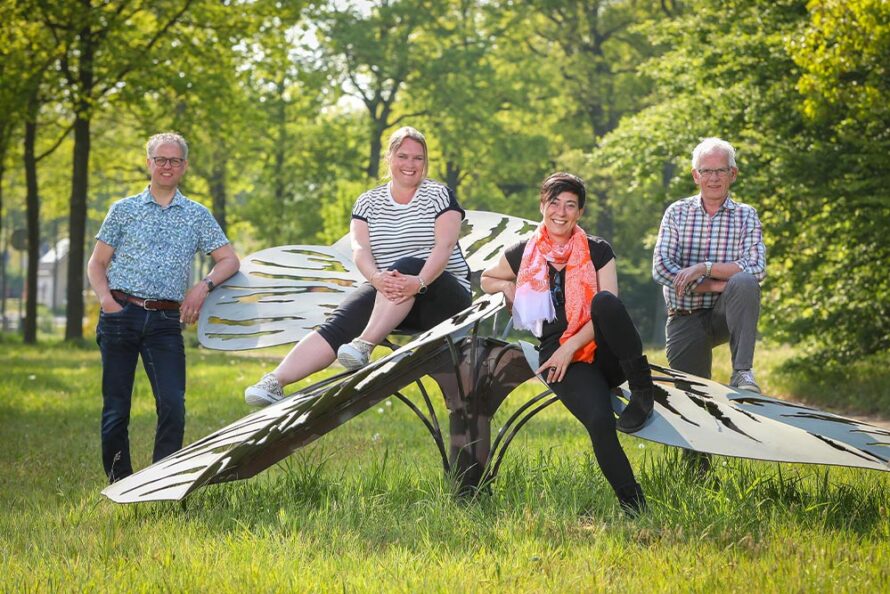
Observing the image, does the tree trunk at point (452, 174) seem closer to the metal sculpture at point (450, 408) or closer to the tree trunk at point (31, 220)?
the tree trunk at point (31, 220)

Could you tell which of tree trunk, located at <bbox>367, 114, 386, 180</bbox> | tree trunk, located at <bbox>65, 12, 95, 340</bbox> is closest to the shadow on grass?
tree trunk, located at <bbox>65, 12, 95, 340</bbox>

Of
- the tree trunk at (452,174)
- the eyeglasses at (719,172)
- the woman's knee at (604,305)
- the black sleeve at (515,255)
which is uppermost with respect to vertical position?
the tree trunk at (452,174)

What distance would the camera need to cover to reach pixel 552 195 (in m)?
5.11

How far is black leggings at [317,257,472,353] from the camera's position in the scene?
5719 mm

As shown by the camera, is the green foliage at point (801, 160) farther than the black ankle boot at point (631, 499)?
Yes

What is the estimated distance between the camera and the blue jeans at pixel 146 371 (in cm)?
628

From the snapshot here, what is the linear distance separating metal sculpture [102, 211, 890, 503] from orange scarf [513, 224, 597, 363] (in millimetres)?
128

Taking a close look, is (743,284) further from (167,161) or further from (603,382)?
(167,161)

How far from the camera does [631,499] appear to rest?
501 cm

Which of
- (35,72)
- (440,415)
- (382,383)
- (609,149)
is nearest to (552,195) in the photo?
(382,383)

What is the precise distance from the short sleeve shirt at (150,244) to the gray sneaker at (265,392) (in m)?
0.95

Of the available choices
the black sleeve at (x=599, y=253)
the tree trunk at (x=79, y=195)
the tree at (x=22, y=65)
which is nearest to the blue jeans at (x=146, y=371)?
the black sleeve at (x=599, y=253)

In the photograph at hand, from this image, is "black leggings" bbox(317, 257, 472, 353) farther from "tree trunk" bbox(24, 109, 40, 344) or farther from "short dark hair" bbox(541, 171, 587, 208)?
"tree trunk" bbox(24, 109, 40, 344)

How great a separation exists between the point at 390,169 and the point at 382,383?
1.42 metres
